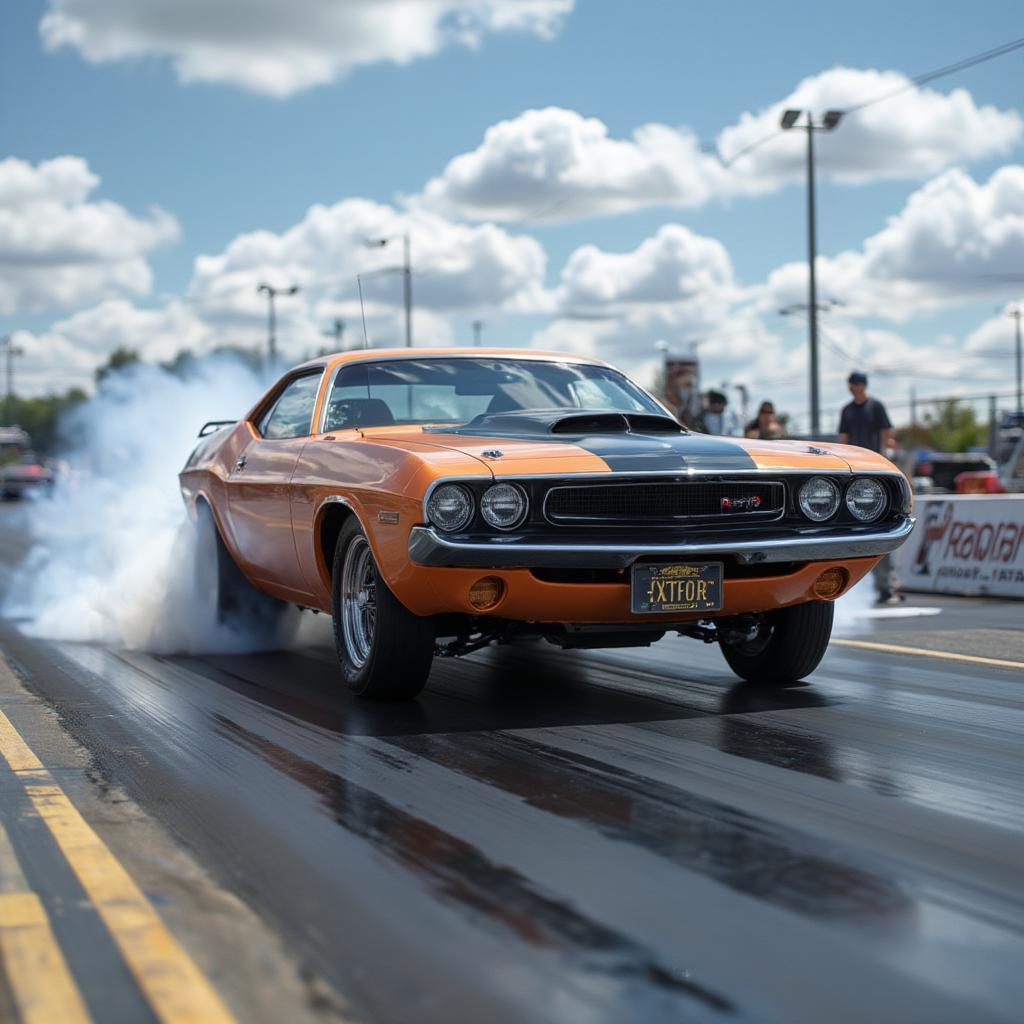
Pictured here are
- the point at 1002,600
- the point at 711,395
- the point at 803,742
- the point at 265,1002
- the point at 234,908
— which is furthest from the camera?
the point at 711,395

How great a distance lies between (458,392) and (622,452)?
1.57 metres

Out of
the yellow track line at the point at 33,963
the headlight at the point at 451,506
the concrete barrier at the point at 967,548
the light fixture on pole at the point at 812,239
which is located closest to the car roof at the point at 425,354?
the headlight at the point at 451,506

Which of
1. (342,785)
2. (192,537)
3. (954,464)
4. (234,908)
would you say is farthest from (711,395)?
(954,464)

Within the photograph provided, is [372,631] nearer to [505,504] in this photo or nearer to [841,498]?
[505,504]

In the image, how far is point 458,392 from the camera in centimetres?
699

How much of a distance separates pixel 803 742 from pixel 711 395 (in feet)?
33.8

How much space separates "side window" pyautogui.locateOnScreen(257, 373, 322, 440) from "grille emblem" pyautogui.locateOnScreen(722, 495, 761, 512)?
2.30 meters

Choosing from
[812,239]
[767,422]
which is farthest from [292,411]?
[812,239]

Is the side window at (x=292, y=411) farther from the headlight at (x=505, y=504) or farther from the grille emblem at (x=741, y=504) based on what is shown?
the grille emblem at (x=741, y=504)

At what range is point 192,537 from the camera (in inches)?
337

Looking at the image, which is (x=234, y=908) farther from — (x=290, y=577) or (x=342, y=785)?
(x=290, y=577)

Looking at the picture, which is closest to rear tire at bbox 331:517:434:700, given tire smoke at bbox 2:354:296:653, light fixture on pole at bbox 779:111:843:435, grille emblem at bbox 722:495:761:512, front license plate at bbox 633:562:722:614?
front license plate at bbox 633:562:722:614

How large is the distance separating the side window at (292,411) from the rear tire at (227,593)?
2.40 ft

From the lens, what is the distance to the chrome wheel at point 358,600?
236 inches
